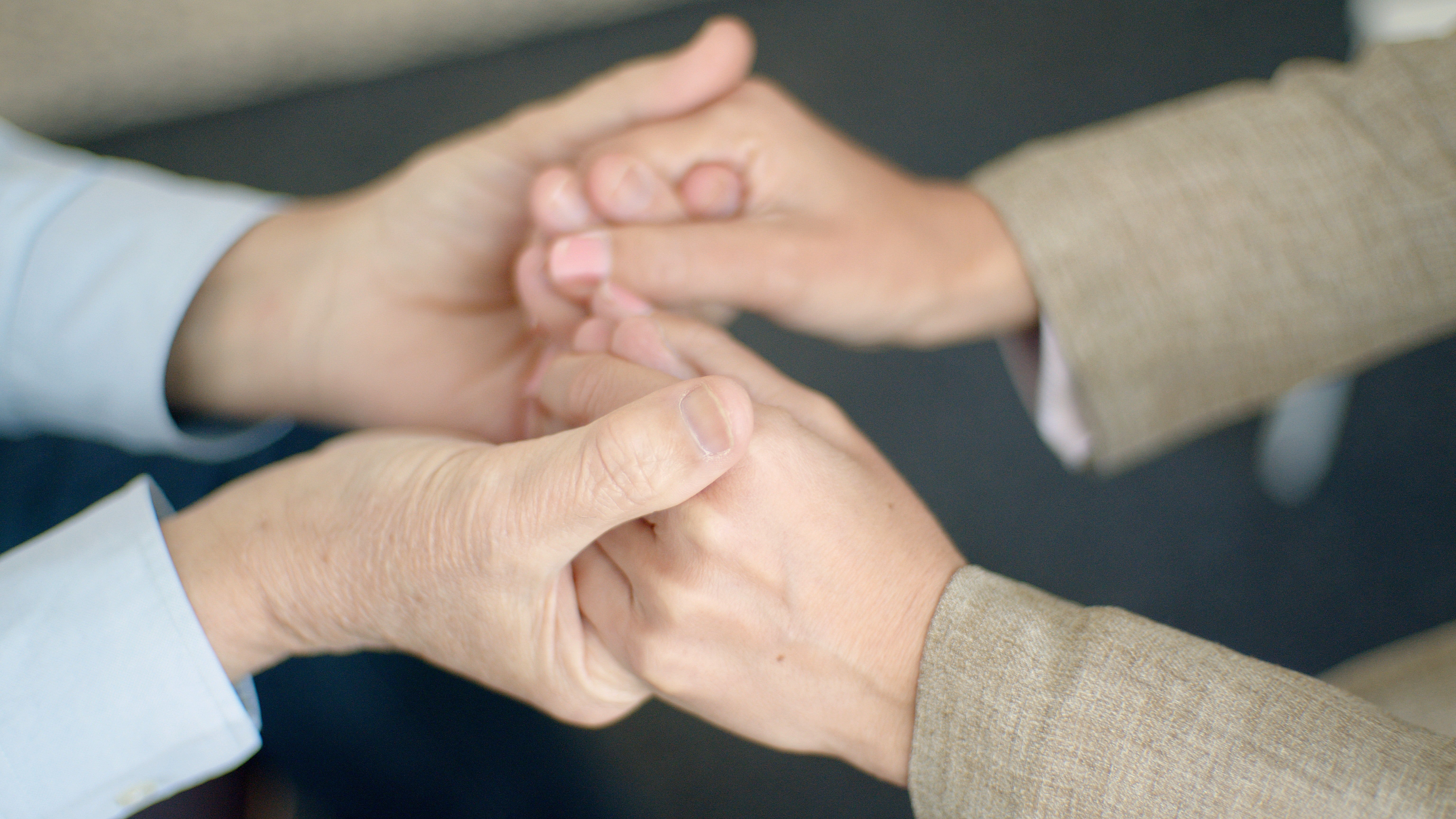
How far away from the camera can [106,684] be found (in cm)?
51

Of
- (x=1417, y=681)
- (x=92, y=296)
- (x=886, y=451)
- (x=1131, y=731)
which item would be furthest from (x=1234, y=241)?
(x=92, y=296)

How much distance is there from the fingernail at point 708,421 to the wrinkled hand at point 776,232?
279mm

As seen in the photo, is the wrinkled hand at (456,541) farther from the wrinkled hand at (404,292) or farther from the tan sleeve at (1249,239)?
the tan sleeve at (1249,239)

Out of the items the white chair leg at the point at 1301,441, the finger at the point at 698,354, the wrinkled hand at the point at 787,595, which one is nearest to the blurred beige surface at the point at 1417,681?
the wrinkled hand at the point at 787,595

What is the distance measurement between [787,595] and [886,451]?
32.8 inches

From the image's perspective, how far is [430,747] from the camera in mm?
753

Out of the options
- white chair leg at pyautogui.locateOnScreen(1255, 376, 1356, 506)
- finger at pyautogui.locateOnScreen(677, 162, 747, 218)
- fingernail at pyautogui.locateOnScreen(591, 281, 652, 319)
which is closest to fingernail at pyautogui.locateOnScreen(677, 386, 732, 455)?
fingernail at pyautogui.locateOnScreen(591, 281, 652, 319)

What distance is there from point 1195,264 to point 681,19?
1.23 m

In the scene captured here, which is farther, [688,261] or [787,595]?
[688,261]

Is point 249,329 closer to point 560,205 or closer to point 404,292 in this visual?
point 404,292

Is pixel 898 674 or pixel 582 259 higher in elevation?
pixel 582 259

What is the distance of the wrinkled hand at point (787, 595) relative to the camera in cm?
53

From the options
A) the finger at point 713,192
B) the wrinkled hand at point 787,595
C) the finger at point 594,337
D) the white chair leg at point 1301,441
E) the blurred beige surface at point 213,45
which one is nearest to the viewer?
the wrinkled hand at point 787,595

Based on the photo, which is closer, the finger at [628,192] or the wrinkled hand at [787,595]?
the wrinkled hand at [787,595]
